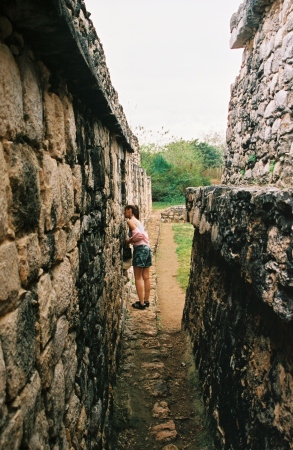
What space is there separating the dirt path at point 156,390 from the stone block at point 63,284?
74.1 inches

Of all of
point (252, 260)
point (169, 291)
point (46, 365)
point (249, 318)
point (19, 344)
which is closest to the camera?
point (19, 344)

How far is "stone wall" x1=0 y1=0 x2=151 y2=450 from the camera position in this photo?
1097 millimetres

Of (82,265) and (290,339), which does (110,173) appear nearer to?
(82,265)

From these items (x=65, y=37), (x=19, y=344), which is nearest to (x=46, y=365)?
(x=19, y=344)

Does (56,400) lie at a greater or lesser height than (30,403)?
lesser

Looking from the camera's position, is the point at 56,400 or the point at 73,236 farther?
the point at 73,236

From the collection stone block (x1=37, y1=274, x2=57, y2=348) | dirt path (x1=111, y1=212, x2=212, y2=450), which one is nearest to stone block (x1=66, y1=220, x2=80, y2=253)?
stone block (x1=37, y1=274, x2=57, y2=348)

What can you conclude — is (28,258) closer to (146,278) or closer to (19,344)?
(19,344)

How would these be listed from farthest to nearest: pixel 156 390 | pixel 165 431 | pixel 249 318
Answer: pixel 156 390
pixel 165 431
pixel 249 318

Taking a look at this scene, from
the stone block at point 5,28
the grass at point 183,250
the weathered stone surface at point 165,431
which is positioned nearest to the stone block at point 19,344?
the stone block at point 5,28

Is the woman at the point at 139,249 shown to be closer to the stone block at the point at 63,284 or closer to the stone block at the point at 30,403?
the stone block at the point at 63,284

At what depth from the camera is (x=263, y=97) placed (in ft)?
15.1

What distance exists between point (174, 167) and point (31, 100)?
88.7 feet

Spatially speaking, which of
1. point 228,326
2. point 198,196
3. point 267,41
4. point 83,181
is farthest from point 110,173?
point 267,41
